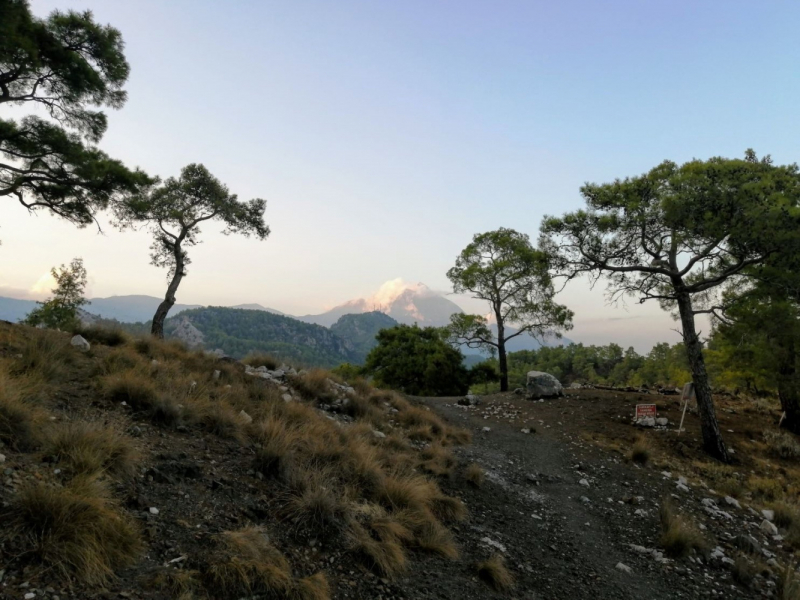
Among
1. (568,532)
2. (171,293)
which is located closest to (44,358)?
(568,532)

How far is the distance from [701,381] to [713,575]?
7.72 meters

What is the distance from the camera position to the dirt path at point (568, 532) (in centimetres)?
474

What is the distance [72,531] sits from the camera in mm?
2832

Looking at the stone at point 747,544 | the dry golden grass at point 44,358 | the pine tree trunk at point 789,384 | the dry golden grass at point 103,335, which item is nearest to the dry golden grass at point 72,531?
the dry golden grass at point 44,358

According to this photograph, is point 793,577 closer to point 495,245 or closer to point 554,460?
point 554,460

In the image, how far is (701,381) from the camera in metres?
11.6

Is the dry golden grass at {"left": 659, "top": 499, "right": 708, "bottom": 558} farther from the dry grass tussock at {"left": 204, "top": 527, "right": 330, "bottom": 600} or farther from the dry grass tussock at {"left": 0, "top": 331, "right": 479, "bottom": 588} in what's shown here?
the dry grass tussock at {"left": 204, "top": 527, "right": 330, "bottom": 600}

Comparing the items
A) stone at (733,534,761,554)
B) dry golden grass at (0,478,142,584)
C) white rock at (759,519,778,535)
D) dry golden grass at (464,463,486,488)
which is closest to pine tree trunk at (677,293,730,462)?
white rock at (759,519,778,535)

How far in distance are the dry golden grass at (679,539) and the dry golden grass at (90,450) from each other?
7.23 meters

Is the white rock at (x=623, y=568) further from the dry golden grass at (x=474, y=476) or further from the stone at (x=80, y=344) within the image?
the stone at (x=80, y=344)

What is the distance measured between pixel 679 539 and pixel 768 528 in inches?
118

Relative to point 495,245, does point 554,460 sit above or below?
below

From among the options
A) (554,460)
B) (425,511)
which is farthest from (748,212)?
(425,511)

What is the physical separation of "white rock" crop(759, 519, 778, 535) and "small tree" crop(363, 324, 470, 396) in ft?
69.4
